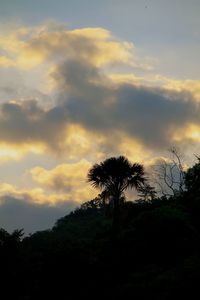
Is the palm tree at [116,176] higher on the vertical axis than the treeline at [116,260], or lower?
higher

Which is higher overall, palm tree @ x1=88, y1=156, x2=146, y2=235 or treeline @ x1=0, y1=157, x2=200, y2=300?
palm tree @ x1=88, y1=156, x2=146, y2=235

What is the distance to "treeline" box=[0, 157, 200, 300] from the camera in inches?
1088

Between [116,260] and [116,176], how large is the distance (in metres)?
7.65

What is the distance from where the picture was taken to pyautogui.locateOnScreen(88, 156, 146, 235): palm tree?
1554 inches

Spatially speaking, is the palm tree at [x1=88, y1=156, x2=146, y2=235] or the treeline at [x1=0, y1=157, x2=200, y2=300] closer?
the treeline at [x1=0, y1=157, x2=200, y2=300]

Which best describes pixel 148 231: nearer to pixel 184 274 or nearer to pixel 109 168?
pixel 109 168

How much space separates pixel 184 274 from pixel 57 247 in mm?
8313

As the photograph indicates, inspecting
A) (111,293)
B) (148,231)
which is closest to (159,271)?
(111,293)

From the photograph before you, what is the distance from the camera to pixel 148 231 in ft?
122

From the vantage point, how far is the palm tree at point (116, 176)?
39.5m

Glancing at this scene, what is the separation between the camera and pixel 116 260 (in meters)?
34.4

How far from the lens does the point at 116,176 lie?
39.5m

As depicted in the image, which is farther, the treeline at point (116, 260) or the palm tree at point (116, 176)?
the palm tree at point (116, 176)

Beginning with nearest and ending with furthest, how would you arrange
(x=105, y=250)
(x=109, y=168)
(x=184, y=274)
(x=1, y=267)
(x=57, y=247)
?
(x=184, y=274), (x=1, y=267), (x=57, y=247), (x=105, y=250), (x=109, y=168)
